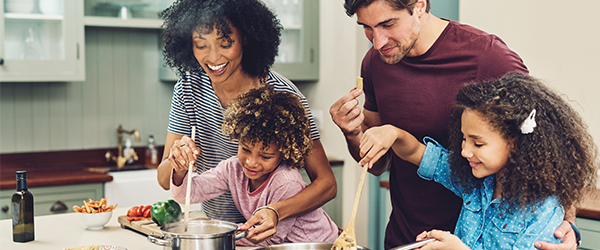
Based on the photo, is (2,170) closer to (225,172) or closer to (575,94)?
(225,172)

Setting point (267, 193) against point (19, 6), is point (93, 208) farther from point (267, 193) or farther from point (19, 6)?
point (19, 6)

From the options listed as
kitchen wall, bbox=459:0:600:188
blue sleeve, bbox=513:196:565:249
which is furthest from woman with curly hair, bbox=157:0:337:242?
kitchen wall, bbox=459:0:600:188

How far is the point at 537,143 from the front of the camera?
3.88 ft

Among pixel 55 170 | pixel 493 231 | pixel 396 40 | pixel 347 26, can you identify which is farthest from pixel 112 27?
pixel 493 231

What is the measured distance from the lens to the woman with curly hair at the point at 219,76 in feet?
5.04

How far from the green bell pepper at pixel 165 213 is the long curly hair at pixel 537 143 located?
0.89 metres

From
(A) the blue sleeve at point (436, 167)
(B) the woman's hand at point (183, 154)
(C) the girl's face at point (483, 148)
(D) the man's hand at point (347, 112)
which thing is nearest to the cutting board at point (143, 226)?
(B) the woman's hand at point (183, 154)

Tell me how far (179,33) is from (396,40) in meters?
0.70

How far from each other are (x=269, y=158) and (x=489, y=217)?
24.3 inches

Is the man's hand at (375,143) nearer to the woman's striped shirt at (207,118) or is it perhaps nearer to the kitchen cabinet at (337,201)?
the woman's striped shirt at (207,118)

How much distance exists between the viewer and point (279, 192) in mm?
1537

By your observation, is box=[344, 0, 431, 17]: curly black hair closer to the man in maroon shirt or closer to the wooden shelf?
the man in maroon shirt

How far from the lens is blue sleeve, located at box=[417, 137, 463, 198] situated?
4.49 ft

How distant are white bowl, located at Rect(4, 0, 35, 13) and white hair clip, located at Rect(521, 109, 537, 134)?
269 cm
